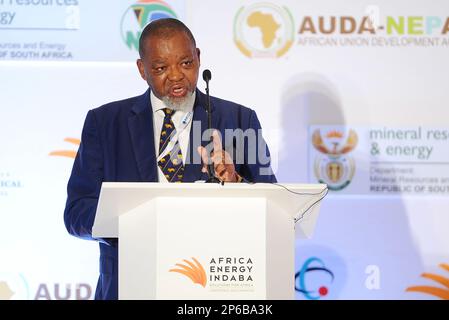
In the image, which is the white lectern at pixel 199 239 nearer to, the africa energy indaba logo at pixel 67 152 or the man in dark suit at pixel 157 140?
the man in dark suit at pixel 157 140

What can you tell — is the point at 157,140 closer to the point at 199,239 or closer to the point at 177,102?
the point at 177,102

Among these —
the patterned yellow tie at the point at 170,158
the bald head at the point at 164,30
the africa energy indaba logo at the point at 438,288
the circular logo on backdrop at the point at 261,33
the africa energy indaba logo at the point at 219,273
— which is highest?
the circular logo on backdrop at the point at 261,33

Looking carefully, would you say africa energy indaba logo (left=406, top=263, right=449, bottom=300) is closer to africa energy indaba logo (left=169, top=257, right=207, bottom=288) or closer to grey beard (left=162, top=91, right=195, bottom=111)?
grey beard (left=162, top=91, right=195, bottom=111)

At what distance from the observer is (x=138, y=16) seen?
5.29 meters

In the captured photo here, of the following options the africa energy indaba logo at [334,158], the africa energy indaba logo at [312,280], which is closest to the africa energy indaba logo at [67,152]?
the africa energy indaba logo at [334,158]

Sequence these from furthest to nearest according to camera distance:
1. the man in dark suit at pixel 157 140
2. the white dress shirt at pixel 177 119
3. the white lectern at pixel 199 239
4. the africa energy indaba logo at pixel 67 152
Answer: the africa energy indaba logo at pixel 67 152, the white dress shirt at pixel 177 119, the man in dark suit at pixel 157 140, the white lectern at pixel 199 239

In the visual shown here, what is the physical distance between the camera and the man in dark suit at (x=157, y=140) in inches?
143

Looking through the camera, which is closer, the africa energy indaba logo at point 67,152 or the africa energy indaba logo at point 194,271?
the africa energy indaba logo at point 194,271

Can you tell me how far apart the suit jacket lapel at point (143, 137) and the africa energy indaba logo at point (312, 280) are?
1.94 m

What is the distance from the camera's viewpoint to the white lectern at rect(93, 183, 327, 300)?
280 cm

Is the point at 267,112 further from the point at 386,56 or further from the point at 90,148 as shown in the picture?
the point at 90,148

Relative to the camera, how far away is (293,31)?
17.5 ft

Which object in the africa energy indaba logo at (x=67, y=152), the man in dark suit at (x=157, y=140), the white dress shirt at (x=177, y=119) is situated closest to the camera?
the man in dark suit at (x=157, y=140)

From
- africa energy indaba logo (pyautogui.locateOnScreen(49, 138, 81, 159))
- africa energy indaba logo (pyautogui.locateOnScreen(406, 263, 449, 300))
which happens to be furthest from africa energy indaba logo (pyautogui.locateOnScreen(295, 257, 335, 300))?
africa energy indaba logo (pyautogui.locateOnScreen(49, 138, 81, 159))
